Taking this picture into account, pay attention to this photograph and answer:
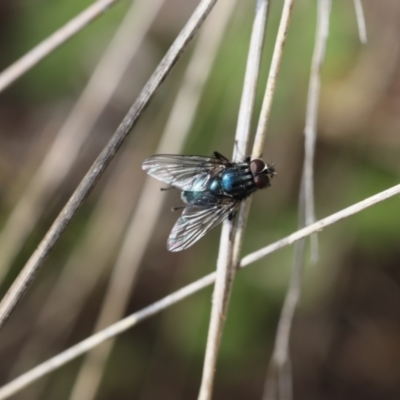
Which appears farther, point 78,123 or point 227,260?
point 78,123

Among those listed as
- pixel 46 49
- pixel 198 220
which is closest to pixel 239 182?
pixel 198 220

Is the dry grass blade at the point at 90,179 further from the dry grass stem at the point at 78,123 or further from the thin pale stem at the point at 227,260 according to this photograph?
the dry grass stem at the point at 78,123

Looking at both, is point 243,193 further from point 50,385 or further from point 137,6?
point 50,385

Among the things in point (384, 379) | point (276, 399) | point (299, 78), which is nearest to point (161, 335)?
point (276, 399)

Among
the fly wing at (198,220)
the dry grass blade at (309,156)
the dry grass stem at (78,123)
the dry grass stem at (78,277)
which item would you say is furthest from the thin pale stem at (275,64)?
the dry grass stem at (78,277)

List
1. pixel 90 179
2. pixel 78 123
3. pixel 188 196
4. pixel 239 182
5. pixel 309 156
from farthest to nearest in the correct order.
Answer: pixel 78 123 → pixel 188 196 → pixel 239 182 → pixel 309 156 → pixel 90 179

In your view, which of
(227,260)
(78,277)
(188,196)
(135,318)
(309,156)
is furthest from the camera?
(78,277)

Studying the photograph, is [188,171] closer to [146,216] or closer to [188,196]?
[188,196]
